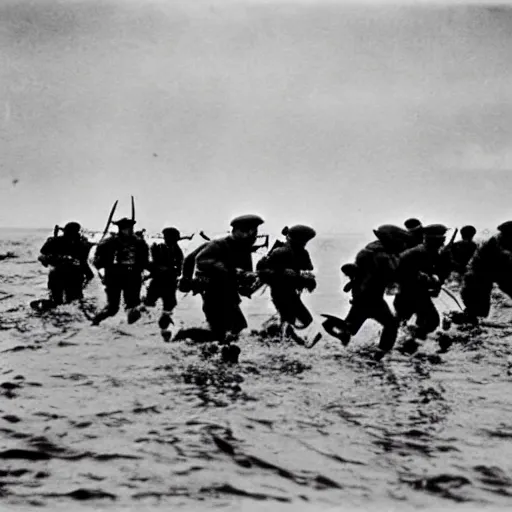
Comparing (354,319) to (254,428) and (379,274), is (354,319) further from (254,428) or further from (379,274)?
(254,428)

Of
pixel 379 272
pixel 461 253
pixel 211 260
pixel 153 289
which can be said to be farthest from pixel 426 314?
pixel 153 289

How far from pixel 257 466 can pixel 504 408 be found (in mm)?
3444

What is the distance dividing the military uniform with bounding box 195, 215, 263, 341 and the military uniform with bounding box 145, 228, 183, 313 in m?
4.61

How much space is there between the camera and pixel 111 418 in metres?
7.52

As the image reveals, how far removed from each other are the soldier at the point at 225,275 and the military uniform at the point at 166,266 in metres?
4.58

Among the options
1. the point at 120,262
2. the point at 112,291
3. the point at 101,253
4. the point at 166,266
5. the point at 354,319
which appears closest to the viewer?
the point at 354,319

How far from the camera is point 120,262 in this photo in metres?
13.1

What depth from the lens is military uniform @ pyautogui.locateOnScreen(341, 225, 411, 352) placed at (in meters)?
9.88

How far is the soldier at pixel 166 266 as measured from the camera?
47.4 feet

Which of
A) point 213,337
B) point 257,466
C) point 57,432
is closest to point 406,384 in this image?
point 213,337

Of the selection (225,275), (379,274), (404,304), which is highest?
(379,274)

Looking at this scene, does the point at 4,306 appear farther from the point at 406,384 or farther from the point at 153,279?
the point at 406,384

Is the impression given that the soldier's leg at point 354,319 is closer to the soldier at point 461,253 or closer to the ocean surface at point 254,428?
the ocean surface at point 254,428

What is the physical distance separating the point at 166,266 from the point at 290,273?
4113 mm
